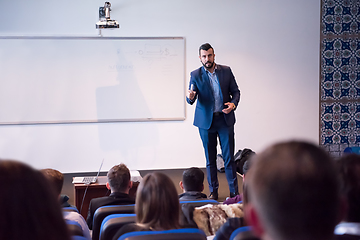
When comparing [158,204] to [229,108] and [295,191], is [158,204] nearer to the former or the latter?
[295,191]

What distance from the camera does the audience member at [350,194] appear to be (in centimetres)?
120

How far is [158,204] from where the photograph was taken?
1.64 m

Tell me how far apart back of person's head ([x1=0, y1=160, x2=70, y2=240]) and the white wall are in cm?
504

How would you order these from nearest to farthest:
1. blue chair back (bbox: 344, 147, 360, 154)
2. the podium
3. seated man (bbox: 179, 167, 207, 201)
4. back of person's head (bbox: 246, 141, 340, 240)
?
back of person's head (bbox: 246, 141, 340, 240) < seated man (bbox: 179, 167, 207, 201) < the podium < blue chair back (bbox: 344, 147, 360, 154)

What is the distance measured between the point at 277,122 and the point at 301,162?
5623mm

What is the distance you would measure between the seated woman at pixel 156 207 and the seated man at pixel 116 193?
0.85 metres

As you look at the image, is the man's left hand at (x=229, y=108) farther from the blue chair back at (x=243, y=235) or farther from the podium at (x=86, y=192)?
the blue chair back at (x=243, y=235)

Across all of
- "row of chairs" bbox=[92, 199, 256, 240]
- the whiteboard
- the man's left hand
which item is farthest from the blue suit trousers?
the whiteboard

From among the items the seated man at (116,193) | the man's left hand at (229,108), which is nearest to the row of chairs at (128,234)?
the seated man at (116,193)

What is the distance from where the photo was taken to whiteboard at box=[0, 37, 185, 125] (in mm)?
5391

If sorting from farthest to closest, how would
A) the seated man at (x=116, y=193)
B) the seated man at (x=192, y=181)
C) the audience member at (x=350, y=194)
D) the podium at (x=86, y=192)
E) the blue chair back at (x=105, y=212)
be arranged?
1. the podium at (x=86, y=192)
2. the seated man at (x=192, y=181)
3. the seated man at (x=116, y=193)
4. the blue chair back at (x=105, y=212)
5. the audience member at (x=350, y=194)

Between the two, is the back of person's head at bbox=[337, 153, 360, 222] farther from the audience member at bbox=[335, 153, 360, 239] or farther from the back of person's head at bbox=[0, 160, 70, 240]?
the back of person's head at bbox=[0, 160, 70, 240]

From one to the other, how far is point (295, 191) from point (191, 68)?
5217 millimetres

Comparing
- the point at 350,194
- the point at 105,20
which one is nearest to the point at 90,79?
the point at 105,20
